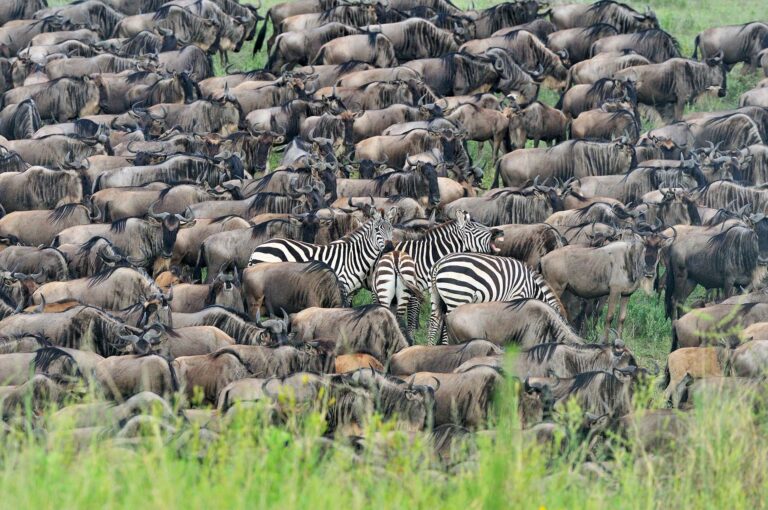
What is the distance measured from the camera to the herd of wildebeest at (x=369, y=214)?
10.8 metres

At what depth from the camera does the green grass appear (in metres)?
5.79

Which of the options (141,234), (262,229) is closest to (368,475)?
(262,229)

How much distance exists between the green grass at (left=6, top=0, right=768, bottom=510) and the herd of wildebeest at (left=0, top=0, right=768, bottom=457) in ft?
1.30

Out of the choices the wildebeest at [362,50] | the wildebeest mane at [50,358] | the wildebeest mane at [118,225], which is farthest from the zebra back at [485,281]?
the wildebeest at [362,50]

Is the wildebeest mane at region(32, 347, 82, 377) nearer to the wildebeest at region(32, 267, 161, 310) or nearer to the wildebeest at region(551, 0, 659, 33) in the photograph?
the wildebeest at region(32, 267, 161, 310)

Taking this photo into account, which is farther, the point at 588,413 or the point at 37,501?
the point at 588,413

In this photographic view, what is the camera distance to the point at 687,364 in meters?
11.6

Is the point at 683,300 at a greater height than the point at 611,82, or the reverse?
the point at 611,82

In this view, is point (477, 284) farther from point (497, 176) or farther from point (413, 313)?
point (497, 176)

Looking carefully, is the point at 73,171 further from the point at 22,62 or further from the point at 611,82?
the point at 611,82

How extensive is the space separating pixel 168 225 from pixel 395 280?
9.26ft

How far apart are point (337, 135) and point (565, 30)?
22.9ft

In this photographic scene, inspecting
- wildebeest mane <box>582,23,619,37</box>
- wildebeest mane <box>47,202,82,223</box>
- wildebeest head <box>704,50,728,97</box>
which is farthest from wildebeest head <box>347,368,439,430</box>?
wildebeest mane <box>582,23,619,37</box>

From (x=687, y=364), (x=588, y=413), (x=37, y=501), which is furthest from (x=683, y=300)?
(x=37, y=501)
